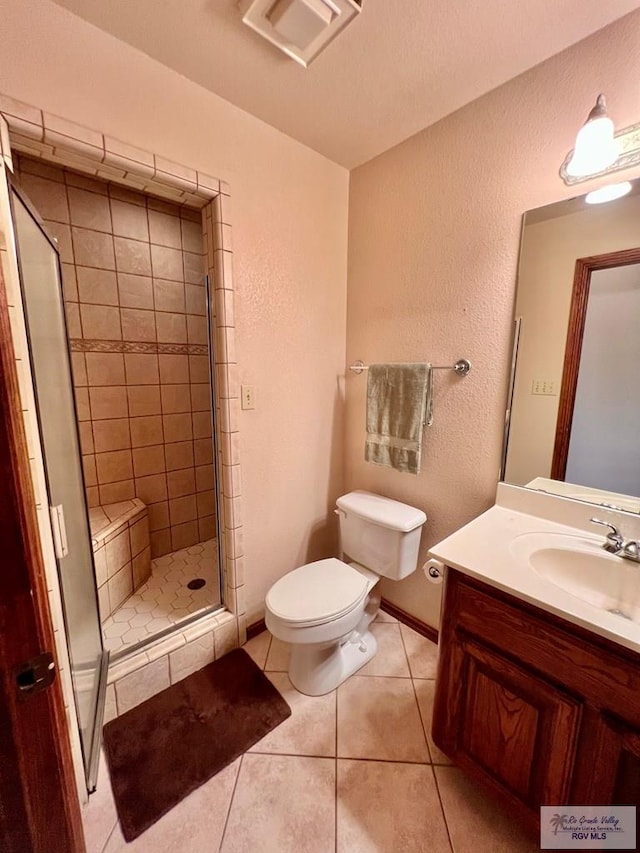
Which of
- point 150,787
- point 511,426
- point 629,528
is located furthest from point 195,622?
point 629,528

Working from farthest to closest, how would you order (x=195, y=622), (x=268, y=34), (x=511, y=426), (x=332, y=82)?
(x=195, y=622) → (x=511, y=426) → (x=332, y=82) → (x=268, y=34)

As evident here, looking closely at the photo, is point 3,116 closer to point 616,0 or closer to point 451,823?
point 616,0

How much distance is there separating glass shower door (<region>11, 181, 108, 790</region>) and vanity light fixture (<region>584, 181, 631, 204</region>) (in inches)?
66.9

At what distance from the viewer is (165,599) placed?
1.90 metres

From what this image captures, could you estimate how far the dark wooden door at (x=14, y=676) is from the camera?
0.50 m

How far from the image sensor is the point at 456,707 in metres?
1.08

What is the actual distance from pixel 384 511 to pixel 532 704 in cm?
86

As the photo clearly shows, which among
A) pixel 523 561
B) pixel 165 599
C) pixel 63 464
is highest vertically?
pixel 63 464

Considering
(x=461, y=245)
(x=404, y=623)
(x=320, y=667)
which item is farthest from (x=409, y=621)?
(x=461, y=245)

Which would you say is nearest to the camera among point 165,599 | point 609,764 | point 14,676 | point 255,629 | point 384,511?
point 14,676

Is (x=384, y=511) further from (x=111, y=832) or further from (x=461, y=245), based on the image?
(x=111, y=832)

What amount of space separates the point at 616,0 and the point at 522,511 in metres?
1.58

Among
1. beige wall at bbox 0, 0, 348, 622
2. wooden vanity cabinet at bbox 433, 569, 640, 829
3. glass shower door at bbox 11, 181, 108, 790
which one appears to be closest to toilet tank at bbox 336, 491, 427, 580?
beige wall at bbox 0, 0, 348, 622

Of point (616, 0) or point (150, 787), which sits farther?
point (150, 787)
